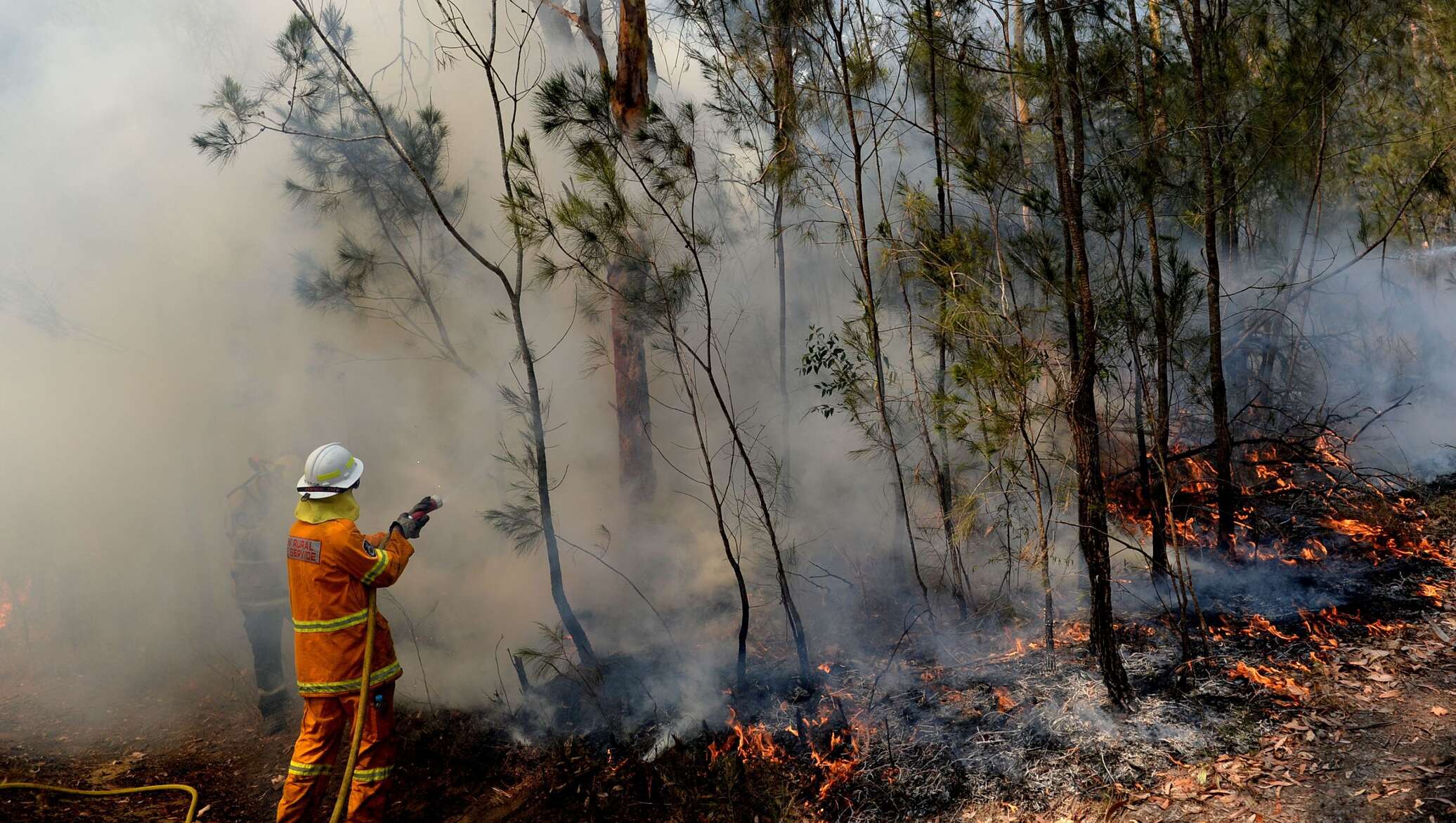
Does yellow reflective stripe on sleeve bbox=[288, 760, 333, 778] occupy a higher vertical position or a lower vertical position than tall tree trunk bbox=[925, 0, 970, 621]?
lower

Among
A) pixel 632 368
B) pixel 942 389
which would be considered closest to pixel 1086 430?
pixel 942 389

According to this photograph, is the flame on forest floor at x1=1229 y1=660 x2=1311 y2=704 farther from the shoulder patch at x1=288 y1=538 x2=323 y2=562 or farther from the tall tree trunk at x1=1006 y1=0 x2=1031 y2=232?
the shoulder patch at x1=288 y1=538 x2=323 y2=562

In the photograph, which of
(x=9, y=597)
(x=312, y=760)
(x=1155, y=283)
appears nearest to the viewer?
(x=312, y=760)

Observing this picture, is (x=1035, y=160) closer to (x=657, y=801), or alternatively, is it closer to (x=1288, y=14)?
(x=1288, y=14)

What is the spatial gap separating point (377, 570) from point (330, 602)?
0.27 meters

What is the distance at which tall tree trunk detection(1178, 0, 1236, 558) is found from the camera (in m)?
5.41

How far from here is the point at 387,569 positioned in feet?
14.0

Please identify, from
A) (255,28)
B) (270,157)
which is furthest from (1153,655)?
(255,28)

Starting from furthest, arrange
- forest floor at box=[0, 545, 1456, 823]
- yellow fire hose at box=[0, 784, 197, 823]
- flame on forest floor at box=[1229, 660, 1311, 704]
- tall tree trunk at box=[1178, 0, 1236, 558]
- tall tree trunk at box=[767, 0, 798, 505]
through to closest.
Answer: tall tree trunk at box=[767, 0, 798, 505] → tall tree trunk at box=[1178, 0, 1236, 558] → flame on forest floor at box=[1229, 660, 1311, 704] → yellow fire hose at box=[0, 784, 197, 823] → forest floor at box=[0, 545, 1456, 823]

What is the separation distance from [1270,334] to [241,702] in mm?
9774

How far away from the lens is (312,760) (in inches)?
158

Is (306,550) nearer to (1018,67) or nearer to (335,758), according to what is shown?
(335,758)

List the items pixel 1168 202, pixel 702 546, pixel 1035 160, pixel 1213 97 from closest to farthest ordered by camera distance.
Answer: pixel 1213 97, pixel 1168 202, pixel 1035 160, pixel 702 546

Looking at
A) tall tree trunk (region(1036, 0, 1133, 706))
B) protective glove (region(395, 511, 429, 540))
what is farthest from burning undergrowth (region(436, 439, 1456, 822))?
protective glove (region(395, 511, 429, 540))
